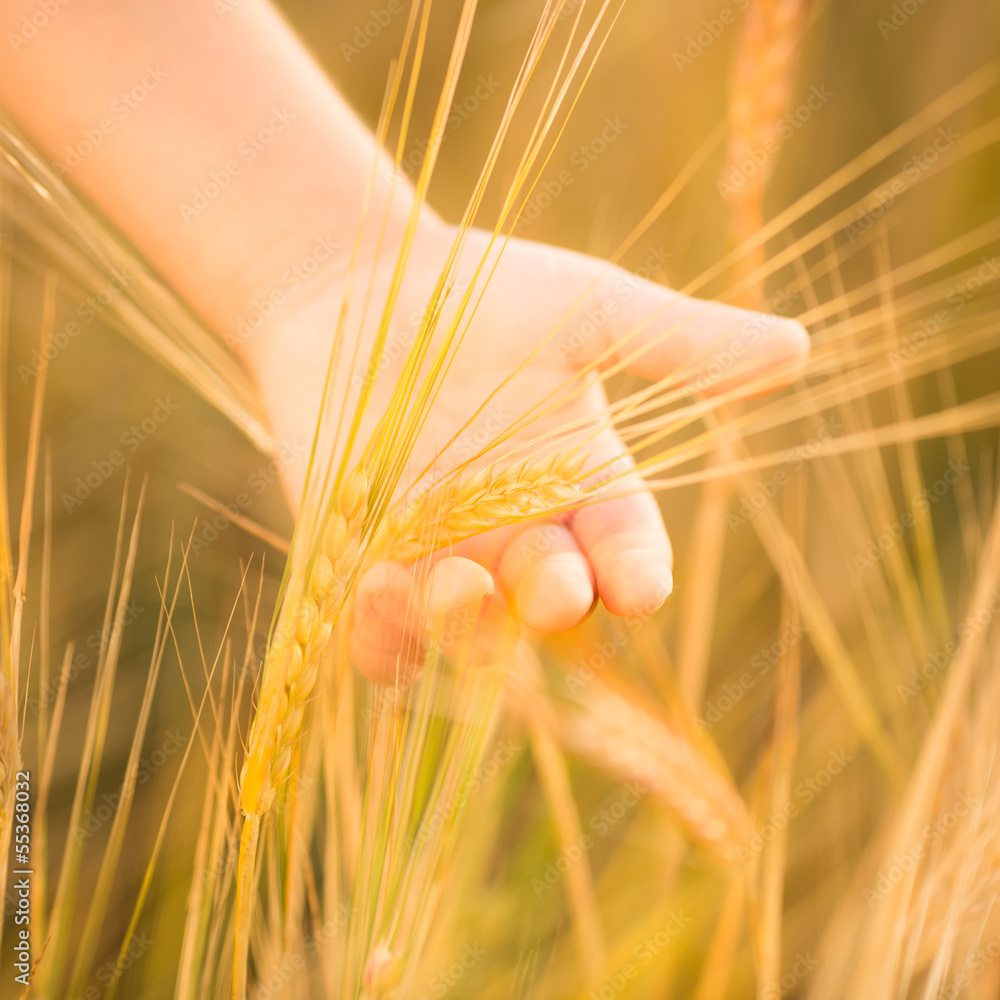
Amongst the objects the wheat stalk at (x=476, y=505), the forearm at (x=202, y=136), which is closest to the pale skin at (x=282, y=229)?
the forearm at (x=202, y=136)

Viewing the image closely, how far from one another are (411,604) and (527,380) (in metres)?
0.27

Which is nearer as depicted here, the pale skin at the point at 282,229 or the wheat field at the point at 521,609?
the wheat field at the point at 521,609

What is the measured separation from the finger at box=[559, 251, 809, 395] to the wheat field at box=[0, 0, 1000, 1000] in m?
0.01

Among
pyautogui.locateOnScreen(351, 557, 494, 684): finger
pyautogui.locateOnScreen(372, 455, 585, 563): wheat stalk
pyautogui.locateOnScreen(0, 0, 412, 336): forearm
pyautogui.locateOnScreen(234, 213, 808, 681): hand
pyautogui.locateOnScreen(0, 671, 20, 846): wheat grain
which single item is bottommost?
pyautogui.locateOnScreen(0, 671, 20, 846): wheat grain

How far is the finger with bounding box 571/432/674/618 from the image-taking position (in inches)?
16.9

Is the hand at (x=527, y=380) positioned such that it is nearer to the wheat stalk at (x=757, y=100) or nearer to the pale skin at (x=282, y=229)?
the pale skin at (x=282, y=229)

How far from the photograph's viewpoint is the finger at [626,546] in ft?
1.41

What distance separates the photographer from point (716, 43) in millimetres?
819

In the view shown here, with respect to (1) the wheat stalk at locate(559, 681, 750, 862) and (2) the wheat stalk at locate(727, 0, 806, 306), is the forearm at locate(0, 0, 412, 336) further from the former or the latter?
(1) the wheat stalk at locate(559, 681, 750, 862)

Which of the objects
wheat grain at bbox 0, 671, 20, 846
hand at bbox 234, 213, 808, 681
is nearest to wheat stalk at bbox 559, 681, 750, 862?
hand at bbox 234, 213, 808, 681

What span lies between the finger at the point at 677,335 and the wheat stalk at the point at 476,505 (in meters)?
0.10

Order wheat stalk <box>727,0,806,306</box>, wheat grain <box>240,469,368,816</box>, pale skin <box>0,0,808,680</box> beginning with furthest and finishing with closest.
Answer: wheat stalk <box>727,0,806,306</box>, pale skin <box>0,0,808,680</box>, wheat grain <box>240,469,368,816</box>

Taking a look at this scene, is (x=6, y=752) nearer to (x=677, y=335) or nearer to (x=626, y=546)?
(x=626, y=546)

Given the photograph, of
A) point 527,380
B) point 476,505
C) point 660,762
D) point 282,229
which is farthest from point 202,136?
point 660,762
